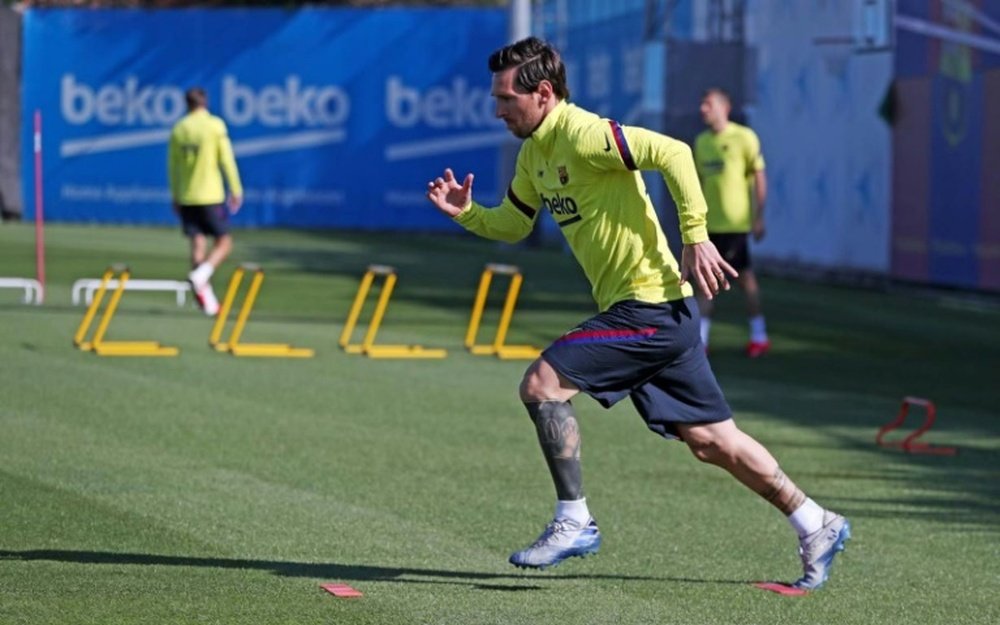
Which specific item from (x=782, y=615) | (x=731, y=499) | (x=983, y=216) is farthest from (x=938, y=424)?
(x=983, y=216)

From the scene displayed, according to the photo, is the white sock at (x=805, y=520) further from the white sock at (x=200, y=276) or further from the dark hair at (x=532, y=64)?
the white sock at (x=200, y=276)

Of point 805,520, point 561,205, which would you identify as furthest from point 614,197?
point 805,520

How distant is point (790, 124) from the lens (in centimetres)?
2883

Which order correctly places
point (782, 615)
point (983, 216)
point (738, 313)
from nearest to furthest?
point (782, 615) → point (738, 313) → point (983, 216)

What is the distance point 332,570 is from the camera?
7.56 m

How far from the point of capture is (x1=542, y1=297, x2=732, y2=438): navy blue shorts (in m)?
7.13

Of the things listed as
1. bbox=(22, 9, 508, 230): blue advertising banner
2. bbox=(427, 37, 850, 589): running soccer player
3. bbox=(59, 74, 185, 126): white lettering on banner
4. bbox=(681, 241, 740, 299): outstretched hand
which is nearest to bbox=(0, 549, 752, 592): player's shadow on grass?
bbox=(427, 37, 850, 589): running soccer player

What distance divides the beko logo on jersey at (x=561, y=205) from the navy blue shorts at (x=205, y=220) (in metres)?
12.9

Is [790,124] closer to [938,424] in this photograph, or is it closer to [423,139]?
[423,139]

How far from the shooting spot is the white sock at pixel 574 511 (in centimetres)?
717

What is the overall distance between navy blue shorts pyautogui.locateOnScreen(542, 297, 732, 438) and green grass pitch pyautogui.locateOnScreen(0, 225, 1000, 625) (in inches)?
26.4

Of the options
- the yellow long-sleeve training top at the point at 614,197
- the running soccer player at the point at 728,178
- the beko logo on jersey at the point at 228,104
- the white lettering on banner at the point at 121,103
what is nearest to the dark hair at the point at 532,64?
the yellow long-sleeve training top at the point at 614,197

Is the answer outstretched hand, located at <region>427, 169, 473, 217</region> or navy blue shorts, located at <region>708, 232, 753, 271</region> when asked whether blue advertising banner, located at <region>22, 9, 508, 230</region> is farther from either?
outstretched hand, located at <region>427, 169, 473, 217</region>

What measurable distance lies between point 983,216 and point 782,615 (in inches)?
679
